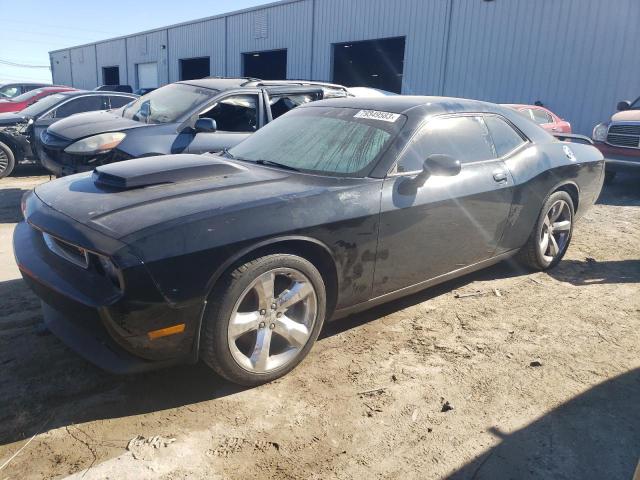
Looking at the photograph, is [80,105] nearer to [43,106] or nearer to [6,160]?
[43,106]

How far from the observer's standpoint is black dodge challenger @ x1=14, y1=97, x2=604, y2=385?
91.2 inches

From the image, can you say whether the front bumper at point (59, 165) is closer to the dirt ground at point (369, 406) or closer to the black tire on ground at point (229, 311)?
the dirt ground at point (369, 406)

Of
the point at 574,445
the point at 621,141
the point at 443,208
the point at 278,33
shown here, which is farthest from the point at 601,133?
the point at 278,33

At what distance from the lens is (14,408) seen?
8.00 feet

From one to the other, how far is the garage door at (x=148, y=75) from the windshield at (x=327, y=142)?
29.2m

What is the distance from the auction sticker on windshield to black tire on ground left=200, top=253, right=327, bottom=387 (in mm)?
1282

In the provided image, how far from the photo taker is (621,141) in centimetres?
859

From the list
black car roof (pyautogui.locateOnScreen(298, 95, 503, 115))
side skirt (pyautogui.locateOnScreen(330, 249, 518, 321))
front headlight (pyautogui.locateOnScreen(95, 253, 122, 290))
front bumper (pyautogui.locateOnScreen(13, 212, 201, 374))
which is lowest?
side skirt (pyautogui.locateOnScreen(330, 249, 518, 321))

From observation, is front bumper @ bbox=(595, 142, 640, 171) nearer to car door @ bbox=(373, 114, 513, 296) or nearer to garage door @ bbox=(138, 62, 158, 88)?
car door @ bbox=(373, 114, 513, 296)

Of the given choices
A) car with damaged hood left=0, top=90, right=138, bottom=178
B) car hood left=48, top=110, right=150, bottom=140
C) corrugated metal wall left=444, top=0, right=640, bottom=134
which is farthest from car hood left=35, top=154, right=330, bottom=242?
corrugated metal wall left=444, top=0, right=640, bottom=134

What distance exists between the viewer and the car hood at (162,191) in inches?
96.0

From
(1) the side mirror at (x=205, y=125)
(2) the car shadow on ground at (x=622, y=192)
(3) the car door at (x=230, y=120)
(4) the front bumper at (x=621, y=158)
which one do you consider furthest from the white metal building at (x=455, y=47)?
(1) the side mirror at (x=205, y=125)

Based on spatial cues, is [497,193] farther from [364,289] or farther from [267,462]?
[267,462]

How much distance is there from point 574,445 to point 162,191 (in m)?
2.43
